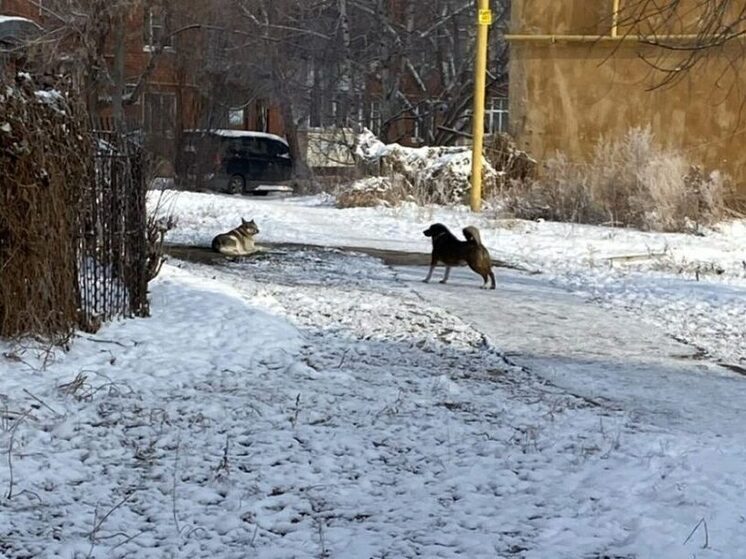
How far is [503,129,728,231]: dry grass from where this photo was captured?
16.4 m

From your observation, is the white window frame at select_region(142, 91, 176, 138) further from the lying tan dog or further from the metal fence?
the metal fence

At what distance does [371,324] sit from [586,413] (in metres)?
2.81

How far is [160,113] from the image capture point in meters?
29.3

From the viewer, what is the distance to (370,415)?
562 cm

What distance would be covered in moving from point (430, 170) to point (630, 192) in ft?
19.0

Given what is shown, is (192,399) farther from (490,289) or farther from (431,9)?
(431,9)

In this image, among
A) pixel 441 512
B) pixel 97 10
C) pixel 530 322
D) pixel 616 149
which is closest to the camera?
pixel 441 512

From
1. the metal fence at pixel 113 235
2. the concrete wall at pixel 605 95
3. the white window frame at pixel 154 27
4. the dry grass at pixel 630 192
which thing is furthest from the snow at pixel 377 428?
the white window frame at pixel 154 27

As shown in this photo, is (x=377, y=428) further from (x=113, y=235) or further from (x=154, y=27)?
(x=154, y=27)

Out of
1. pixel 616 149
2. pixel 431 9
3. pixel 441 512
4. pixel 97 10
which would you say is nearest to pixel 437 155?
pixel 616 149

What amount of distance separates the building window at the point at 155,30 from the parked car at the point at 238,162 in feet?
11.5

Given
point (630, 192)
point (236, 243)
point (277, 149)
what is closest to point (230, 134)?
point (277, 149)

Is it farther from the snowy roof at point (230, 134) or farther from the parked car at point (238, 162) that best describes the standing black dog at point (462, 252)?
the snowy roof at point (230, 134)

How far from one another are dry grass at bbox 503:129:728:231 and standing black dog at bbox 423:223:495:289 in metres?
6.80
